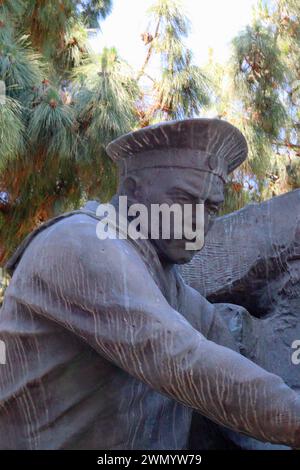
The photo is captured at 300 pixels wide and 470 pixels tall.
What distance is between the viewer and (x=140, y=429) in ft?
5.48

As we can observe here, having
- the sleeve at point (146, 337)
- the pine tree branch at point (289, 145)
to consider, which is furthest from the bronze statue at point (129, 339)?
the pine tree branch at point (289, 145)

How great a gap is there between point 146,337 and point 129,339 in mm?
32

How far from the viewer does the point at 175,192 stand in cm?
169

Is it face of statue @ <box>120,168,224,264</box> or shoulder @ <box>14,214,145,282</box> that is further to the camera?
face of statue @ <box>120,168,224,264</box>

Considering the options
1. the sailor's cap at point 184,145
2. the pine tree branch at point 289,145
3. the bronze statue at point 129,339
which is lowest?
the bronze statue at point 129,339

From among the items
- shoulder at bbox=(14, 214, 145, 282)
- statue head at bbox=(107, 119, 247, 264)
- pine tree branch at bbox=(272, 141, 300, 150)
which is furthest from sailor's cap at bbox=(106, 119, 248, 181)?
pine tree branch at bbox=(272, 141, 300, 150)

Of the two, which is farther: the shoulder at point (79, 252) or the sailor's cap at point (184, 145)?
the sailor's cap at point (184, 145)

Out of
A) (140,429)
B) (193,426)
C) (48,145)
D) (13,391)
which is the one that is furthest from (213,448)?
(48,145)

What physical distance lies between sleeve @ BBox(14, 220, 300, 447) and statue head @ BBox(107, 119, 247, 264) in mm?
198

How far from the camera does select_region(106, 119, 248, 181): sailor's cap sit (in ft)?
5.52

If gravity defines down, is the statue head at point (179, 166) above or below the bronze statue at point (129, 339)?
above

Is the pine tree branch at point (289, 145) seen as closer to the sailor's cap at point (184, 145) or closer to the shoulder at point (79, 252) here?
the sailor's cap at point (184, 145)

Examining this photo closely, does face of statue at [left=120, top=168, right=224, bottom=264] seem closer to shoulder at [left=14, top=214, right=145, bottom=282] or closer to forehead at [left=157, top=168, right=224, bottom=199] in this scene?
forehead at [left=157, top=168, right=224, bottom=199]

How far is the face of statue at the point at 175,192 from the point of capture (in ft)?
5.55
